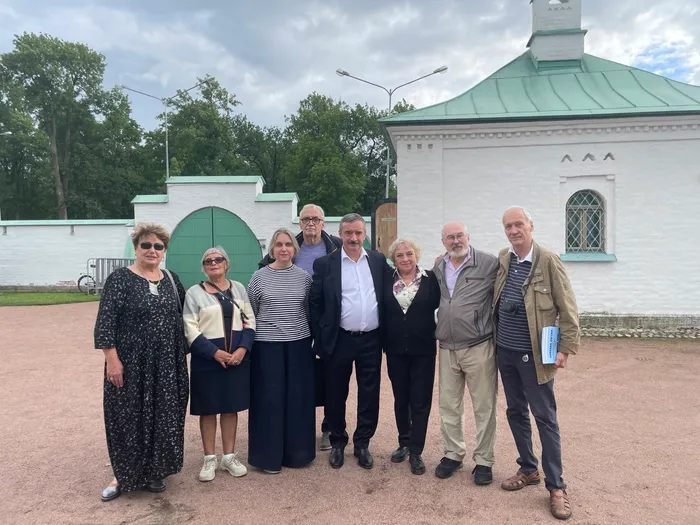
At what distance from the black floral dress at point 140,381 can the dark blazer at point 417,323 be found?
1584 millimetres

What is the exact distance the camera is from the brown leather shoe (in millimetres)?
3008

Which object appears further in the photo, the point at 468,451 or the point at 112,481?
the point at 468,451

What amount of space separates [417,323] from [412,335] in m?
0.10

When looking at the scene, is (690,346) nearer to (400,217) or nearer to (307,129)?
(400,217)

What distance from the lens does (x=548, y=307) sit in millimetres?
3135

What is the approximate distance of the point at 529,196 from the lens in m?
9.15

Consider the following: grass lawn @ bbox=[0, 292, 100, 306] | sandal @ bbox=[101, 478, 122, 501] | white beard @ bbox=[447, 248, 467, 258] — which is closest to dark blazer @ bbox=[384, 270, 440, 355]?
white beard @ bbox=[447, 248, 467, 258]

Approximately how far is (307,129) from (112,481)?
123 feet

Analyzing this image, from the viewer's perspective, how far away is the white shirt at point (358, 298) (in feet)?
12.1

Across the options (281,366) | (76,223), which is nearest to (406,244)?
(281,366)

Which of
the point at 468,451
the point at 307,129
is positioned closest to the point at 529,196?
the point at 468,451

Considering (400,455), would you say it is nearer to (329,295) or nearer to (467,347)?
(467,347)

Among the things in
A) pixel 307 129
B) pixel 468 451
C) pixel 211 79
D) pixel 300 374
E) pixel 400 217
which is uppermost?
pixel 211 79

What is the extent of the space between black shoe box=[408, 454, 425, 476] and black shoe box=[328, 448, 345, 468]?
0.55 meters
